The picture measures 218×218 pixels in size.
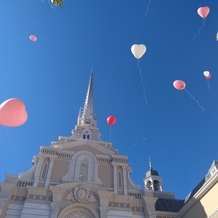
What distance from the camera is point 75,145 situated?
23453mm

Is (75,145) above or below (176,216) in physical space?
above

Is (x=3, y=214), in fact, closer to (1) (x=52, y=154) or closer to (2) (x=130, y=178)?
(1) (x=52, y=154)

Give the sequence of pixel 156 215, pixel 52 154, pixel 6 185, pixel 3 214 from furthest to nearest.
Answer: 1. pixel 52 154
2. pixel 156 215
3. pixel 6 185
4. pixel 3 214

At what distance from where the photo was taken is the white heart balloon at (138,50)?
13531 mm

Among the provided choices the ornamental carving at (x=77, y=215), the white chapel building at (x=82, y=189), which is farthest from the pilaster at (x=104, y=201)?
the ornamental carving at (x=77, y=215)

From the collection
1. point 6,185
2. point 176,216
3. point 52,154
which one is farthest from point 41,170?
point 176,216

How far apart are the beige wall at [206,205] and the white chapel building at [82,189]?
23 centimetres

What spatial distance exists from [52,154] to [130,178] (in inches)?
293

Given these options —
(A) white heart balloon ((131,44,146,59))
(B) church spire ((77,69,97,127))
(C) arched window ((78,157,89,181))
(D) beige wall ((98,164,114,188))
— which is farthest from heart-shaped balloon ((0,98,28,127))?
(B) church spire ((77,69,97,127))

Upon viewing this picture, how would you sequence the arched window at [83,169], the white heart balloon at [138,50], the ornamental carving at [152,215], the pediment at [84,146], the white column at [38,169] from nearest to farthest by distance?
the white heart balloon at [138,50], the ornamental carving at [152,215], the white column at [38,169], the arched window at [83,169], the pediment at [84,146]

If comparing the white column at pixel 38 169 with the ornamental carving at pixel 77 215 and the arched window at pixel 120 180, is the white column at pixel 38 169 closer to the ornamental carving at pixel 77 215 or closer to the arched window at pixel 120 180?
the ornamental carving at pixel 77 215

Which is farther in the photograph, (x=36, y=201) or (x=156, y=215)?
(x=156, y=215)

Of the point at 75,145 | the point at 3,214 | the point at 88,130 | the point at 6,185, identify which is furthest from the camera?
the point at 88,130

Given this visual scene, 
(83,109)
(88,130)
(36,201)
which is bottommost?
(36,201)
